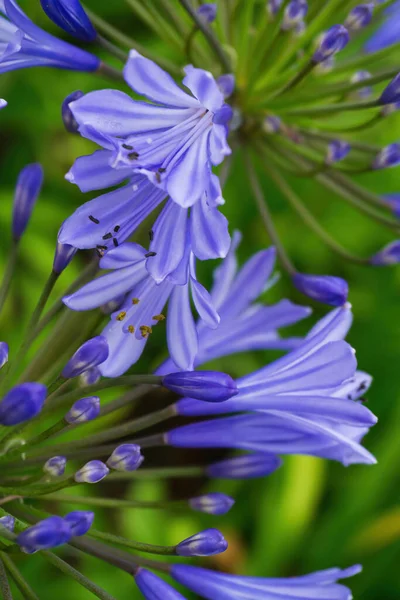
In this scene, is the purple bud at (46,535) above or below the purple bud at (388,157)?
below

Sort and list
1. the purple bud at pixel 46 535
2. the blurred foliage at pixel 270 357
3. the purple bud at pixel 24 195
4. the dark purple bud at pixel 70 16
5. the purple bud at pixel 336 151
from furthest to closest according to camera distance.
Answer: the blurred foliage at pixel 270 357 < the purple bud at pixel 336 151 < the purple bud at pixel 24 195 < the dark purple bud at pixel 70 16 < the purple bud at pixel 46 535

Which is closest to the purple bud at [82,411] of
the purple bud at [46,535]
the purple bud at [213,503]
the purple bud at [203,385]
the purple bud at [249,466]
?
the purple bud at [203,385]

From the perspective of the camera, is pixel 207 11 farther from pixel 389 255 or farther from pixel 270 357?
pixel 270 357

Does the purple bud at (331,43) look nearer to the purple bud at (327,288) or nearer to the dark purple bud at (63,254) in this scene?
the purple bud at (327,288)

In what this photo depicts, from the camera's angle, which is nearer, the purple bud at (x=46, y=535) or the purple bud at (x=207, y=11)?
the purple bud at (x=46, y=535)

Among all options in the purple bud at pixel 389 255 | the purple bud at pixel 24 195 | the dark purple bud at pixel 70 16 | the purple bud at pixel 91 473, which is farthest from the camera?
the purple bud at pixel 389 255

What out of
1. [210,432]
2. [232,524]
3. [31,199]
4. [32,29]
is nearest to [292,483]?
[232,524]

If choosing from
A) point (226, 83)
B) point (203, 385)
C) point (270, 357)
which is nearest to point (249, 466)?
point (203, 385)
